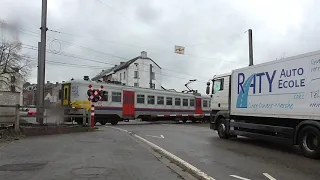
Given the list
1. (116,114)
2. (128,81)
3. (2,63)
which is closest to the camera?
(116,114)

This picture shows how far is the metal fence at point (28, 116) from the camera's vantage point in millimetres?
15836

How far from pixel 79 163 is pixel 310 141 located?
281 inches

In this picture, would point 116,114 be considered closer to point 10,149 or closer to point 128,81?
point 10,149

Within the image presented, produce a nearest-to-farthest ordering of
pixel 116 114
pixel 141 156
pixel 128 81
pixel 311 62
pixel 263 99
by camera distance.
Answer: pixel 141 156, pixel 311 62, pixel 263 99, pixel 116 114, pixel 128 81

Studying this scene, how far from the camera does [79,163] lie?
29.3ft

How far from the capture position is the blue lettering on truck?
1180 centimetres

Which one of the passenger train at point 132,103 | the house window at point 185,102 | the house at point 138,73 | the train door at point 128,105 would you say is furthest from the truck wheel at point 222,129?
the house at point 138,73

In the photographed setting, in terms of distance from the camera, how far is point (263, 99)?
44.4 feet

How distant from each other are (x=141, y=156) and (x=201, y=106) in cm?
3030

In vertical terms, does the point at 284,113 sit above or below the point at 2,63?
below

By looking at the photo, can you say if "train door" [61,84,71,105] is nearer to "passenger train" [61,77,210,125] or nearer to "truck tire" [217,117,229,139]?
"passenger train" [61,77,210,125]

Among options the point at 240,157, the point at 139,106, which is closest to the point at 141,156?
the point at 240,157

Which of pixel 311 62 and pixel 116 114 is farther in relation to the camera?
pixel 116 114

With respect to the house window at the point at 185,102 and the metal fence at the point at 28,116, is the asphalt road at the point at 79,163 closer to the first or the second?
the metal fence at the point at 28,116
